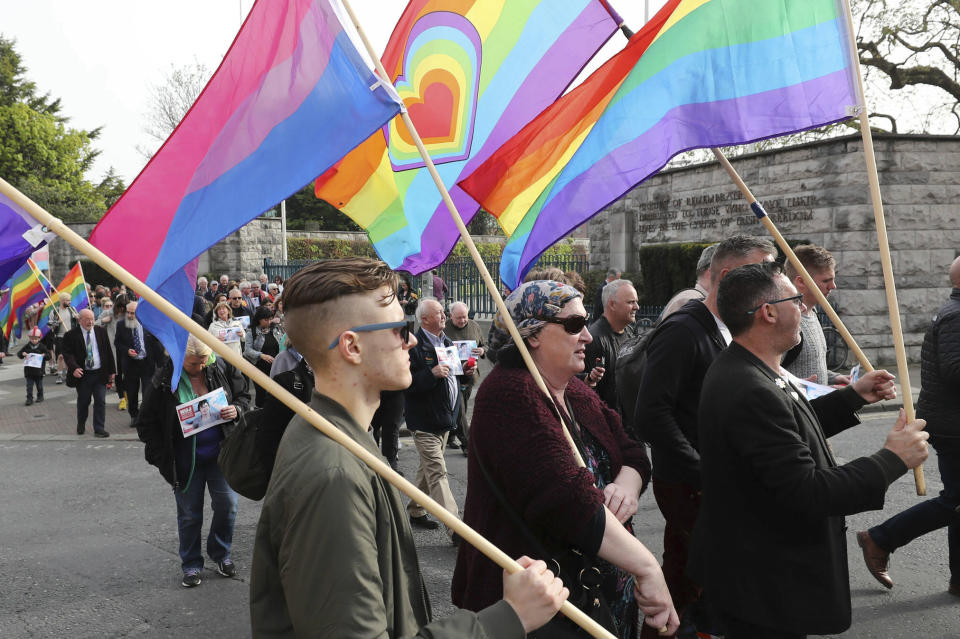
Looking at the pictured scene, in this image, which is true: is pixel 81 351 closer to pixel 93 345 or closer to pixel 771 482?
pixel 93 345

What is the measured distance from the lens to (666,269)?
15680 millimetres

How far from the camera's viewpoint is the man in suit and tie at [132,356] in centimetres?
1138

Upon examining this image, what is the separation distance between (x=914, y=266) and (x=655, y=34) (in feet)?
35.7

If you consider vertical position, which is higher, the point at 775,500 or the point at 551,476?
the point at 551,476

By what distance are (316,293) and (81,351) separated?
1034cm

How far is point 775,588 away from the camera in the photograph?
2.68 metres

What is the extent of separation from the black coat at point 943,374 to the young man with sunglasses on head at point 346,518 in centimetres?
372

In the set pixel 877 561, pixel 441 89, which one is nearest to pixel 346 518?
pixel 441 89

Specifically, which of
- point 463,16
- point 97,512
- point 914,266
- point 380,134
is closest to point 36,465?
point 97,512

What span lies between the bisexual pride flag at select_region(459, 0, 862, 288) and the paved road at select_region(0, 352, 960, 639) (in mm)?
2515

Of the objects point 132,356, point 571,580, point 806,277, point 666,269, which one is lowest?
point 571,580

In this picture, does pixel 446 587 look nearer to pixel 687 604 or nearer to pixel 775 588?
pixel 687 604

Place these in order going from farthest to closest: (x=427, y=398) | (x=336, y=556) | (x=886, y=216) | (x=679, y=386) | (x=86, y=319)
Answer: (x=886, y=216), (x=86, y=319), (x=427, y=398), (x=679, y=386), (x=336, y=556)

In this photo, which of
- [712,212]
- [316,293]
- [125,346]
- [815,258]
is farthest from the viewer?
[712,212]
